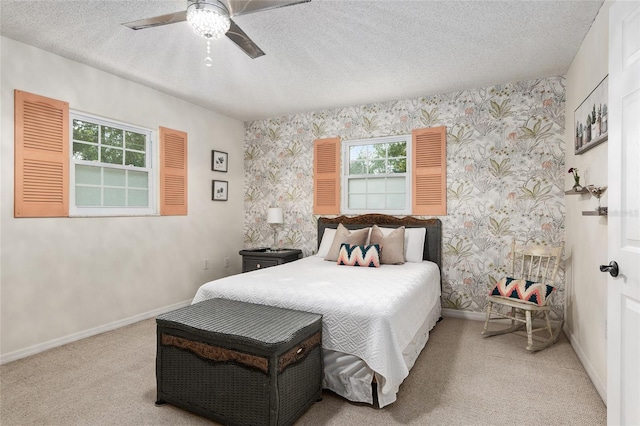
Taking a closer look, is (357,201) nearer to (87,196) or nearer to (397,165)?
(397,165)

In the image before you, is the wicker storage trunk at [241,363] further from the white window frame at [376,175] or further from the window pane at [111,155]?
the white window frame at [376,175]

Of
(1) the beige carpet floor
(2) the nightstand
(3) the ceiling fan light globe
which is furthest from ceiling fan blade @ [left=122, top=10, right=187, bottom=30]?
(2) the nightstand

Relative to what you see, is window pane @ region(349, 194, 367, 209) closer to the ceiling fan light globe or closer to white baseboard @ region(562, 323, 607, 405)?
white baseboard @ region(562, 323, 607, 405)

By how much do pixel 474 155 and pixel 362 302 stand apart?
8.37ft

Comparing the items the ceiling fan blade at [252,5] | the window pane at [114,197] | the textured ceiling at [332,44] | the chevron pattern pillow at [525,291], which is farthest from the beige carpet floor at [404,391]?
the textured ceiling at [332,44]

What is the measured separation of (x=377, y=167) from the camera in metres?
4.55

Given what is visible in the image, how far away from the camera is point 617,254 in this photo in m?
1.58

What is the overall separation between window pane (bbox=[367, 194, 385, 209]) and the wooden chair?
1550mm

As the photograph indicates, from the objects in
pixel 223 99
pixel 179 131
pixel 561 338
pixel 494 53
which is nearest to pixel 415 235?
pixel 561 338

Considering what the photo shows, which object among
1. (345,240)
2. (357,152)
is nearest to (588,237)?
Result: (345,240)

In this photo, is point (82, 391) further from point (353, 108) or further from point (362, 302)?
point (353, 108)

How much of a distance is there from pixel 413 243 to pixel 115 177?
3.28m

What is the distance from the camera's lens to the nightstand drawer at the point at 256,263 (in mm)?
4527

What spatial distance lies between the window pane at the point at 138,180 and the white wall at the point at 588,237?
421 centimetres
